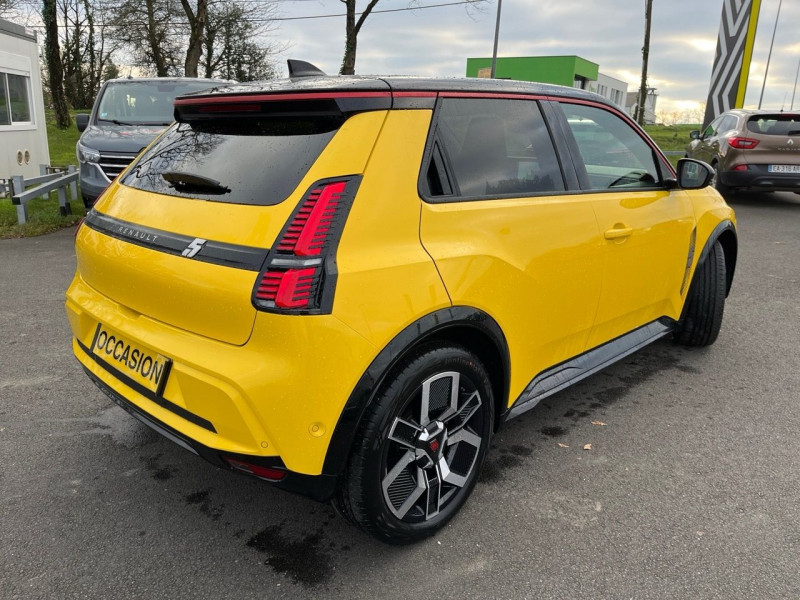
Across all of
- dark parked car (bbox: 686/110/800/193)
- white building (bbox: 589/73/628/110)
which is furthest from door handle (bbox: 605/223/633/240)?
white building (bbox: 589/73/628/110)

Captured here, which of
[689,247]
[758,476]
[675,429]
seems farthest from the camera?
[689,247]

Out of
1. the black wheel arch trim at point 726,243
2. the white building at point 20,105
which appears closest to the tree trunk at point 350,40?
the white building at point 20,105

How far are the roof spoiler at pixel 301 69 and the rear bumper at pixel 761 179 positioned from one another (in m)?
10.2

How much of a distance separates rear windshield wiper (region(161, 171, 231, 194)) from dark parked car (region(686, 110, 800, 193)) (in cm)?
1015

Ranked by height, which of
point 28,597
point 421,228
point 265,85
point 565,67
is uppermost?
point 565,67

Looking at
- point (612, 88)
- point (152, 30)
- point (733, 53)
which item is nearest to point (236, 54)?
point (152, 30)

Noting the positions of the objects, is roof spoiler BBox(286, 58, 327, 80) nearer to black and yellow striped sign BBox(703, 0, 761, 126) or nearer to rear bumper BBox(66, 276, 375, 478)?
rear bumper BBox(66, 276, 375, 478)

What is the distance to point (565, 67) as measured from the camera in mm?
45812

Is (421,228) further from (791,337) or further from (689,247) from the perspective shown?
(791,337)

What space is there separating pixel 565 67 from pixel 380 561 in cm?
4851

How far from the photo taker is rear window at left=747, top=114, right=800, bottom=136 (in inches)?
419

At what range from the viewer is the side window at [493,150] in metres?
2.39

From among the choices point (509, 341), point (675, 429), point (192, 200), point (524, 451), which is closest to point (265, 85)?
point (192, 200)

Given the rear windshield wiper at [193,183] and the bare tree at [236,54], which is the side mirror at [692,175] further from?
the bare tree at [236,54]
